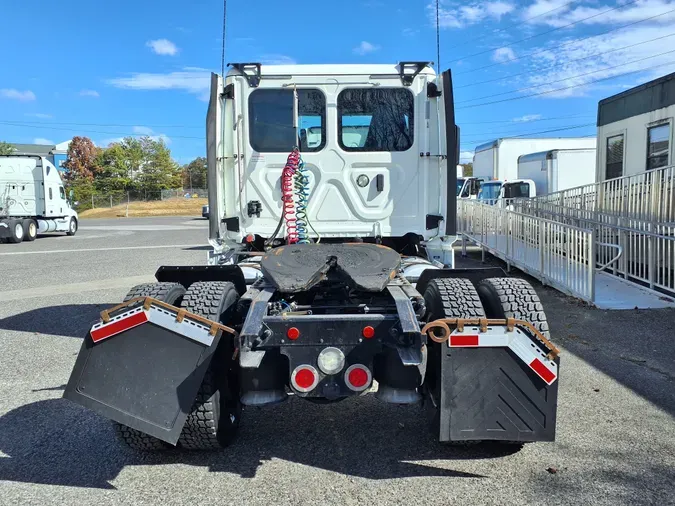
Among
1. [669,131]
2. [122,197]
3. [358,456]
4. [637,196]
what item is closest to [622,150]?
[669,131]

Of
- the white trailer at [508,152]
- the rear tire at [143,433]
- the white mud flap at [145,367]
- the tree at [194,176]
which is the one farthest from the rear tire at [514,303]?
the tree at [194,176]

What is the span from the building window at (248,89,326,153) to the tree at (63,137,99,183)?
7968cm

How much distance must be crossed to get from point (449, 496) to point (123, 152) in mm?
74332

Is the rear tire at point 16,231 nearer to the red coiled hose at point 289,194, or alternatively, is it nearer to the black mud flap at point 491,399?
the red coiled hose at point 289,194

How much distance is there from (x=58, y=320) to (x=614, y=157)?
1058 cm

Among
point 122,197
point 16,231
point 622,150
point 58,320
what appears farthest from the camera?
point 122,197

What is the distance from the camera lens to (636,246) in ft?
29.8

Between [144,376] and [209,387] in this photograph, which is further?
[209,387]

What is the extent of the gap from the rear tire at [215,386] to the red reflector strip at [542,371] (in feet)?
5.68

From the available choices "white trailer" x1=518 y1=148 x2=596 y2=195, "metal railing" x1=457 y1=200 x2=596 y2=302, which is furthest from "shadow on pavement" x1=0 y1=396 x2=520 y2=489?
"white trailer" x1=518 y1=148 x2=596 y2=195

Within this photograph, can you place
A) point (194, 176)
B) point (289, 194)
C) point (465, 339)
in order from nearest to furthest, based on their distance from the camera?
point (465, 339) → point (289, 194) → point (194, 176)

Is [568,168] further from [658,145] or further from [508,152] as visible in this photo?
[658,145]

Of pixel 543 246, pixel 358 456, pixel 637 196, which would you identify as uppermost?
pixel 637 196

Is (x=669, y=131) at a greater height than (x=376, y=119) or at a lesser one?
greater
